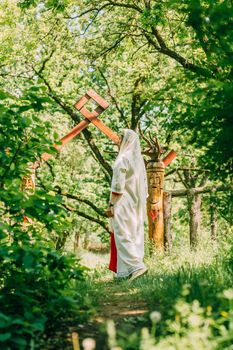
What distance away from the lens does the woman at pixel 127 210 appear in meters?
7.75

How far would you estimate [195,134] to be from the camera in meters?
5.08

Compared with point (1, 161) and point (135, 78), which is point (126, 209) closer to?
point (1, 161)

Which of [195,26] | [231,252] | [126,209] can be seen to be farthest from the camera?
[126,209]

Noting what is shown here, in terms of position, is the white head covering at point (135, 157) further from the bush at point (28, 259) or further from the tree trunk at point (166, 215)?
the tree trunk at point (166, 215)

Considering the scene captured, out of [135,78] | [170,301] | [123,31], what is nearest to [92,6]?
[123,31]

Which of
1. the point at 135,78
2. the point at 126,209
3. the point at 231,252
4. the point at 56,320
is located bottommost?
the point at 56,320

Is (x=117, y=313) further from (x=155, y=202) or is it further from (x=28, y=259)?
(x=155, y=202)

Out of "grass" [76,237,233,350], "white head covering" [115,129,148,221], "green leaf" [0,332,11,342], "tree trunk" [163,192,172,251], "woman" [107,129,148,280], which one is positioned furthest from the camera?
"tree trunk" [163,192,172,251]

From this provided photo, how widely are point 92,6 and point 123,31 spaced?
1.10 metres

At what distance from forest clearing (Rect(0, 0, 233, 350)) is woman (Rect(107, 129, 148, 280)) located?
2 centimetres

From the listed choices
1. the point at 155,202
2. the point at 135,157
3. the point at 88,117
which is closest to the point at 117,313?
the point at 135,157

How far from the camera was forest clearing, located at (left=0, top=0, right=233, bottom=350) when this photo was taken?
383 centimetres

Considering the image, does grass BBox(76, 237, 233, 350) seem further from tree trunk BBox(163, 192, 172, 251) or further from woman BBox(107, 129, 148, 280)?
tree trunk BBox(163, 192, 172, 251)

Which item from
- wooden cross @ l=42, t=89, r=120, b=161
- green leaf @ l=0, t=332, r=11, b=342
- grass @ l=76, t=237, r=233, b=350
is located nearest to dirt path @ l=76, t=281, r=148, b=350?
grass @ l=76, t=237, r=233, b=350
